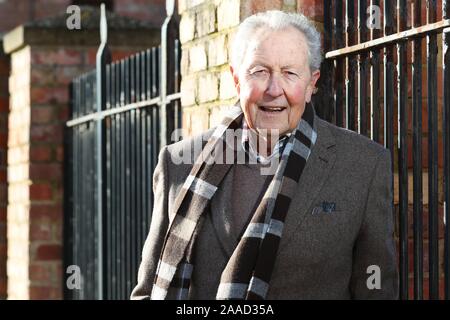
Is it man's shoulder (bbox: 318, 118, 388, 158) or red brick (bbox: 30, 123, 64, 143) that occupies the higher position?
red brick (bbox: 30, 123, 64, 143)

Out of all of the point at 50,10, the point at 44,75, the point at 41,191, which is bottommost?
A: the point at 41,191

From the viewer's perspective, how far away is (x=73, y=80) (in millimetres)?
7043

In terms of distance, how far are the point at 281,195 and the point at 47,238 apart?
14.1ft

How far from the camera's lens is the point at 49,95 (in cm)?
704

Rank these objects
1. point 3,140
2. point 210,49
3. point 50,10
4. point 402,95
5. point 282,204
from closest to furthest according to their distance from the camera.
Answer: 1. point 282,204
2. point 402,95
3. point 210,49
4. point 3,140
5. point 50,10

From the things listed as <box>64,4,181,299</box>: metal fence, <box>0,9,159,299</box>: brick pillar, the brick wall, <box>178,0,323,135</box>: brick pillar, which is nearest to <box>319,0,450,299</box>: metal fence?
<box>178,0,323,135</box>: brick pillar

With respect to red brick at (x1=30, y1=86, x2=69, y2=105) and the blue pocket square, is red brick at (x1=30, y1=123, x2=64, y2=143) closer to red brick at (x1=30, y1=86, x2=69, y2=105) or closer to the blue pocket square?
red brick at (x1=30, y1=86, x2=69, y2=105)

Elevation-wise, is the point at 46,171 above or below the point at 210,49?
below

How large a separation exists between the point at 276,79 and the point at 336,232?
44 cm

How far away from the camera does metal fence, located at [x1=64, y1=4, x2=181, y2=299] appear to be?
17.8 feet

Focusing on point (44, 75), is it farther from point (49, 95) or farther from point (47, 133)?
point (47, 133)

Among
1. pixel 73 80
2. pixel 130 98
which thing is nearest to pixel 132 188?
pixel 130 98

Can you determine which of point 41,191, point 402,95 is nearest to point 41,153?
point 41,191

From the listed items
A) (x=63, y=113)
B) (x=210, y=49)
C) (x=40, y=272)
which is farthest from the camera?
(x=63, y=113)
